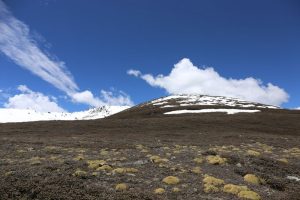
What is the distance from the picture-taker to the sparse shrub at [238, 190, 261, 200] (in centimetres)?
1955

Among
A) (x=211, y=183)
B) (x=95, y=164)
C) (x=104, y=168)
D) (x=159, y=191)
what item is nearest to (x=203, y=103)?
(x=95, y=164)

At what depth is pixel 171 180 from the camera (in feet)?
71.9

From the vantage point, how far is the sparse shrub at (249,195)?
1955 centimetres

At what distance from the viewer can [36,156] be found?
3031cm

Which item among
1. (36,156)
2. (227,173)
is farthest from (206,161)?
(36,156)

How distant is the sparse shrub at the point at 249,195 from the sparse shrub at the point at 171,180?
381cm

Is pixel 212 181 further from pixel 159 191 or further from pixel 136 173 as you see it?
pixel 136 173

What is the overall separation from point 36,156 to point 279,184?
19131mm

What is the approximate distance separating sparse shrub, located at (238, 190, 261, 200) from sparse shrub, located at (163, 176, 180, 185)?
12.5 feet

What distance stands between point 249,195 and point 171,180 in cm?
466

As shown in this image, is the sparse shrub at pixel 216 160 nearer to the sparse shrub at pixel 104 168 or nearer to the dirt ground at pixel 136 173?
the dirt ground at pixel 136 173

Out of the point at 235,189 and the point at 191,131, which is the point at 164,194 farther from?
the point at 191,131

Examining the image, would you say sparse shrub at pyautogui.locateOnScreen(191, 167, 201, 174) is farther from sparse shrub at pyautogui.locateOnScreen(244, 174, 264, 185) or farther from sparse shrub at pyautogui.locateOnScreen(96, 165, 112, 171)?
sparse shrub at pyautogui.locateOnScreen(96, 165, 112, 171)

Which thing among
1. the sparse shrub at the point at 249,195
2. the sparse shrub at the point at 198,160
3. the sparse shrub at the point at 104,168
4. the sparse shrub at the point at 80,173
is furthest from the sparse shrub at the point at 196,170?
the sparse shrub at the point at 80,173
